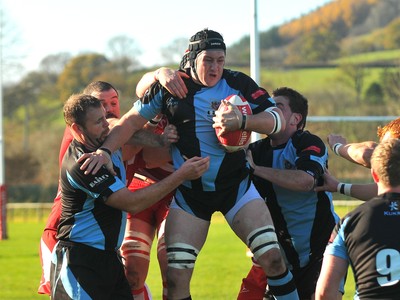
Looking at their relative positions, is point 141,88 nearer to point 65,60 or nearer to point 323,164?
point 323,164

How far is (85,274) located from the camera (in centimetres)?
606

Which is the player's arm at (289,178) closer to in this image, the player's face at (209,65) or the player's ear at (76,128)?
the player's face at (209,65)

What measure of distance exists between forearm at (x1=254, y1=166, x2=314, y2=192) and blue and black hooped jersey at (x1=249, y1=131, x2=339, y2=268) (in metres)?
0.31

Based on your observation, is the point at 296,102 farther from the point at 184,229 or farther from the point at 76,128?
the point at 76,128

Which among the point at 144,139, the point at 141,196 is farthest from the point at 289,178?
the point at 141,196

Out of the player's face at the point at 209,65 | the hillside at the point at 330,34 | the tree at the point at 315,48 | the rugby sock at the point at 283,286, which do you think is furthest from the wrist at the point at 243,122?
the tree at the point at 315,48

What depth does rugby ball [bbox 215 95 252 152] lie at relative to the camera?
21.3ft

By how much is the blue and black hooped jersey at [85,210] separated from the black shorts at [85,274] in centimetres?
7

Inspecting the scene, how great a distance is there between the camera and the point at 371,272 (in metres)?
4.74

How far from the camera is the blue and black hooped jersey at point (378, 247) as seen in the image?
4.71 meters

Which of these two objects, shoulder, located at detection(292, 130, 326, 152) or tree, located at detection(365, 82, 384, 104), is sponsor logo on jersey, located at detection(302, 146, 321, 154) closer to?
shoulder, located at detection(292, 130, 326, 152)

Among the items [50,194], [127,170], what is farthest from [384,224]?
[50,194]

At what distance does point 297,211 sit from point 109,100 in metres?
1.92

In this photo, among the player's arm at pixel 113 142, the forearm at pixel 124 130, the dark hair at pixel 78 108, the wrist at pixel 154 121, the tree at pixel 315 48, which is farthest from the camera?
the tree at pixel 315 48
